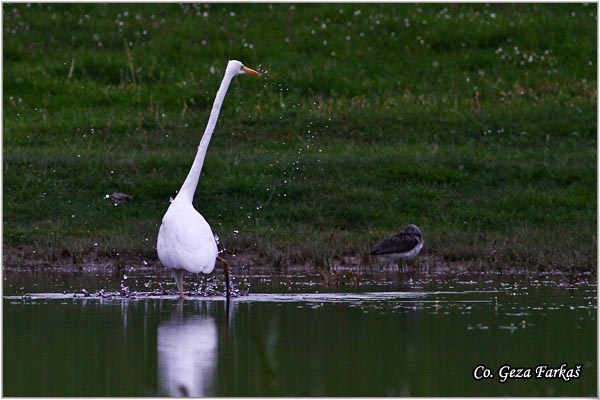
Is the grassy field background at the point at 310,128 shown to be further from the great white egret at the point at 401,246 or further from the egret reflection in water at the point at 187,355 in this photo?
the egret reflection in water at the point at 187,355

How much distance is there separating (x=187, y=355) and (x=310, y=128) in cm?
1065

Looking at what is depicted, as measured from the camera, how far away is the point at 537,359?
690 centimetres

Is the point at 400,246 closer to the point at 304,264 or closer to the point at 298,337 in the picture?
the point at 304,264

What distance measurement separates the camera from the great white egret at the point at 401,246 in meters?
11.7

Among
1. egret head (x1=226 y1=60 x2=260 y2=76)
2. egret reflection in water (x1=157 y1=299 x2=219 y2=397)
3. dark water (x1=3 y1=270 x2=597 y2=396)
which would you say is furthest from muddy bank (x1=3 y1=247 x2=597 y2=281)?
egret reflection in water (x1=157 y1=299 x2=219 y2=397)

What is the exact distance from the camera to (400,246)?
38.4 feet

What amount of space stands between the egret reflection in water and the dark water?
1cm

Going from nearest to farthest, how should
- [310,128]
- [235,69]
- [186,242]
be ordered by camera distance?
[186,242] < [235,69] < [310,128]

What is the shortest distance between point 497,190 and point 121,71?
8.14 meters

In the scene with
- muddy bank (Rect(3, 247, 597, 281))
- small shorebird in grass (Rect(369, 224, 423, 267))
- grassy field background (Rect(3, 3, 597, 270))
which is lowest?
muddy bank (Rect(3, 247, 597, 281))

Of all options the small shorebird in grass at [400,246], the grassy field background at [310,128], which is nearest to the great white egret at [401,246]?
the small shorebird in grass at [400,246]

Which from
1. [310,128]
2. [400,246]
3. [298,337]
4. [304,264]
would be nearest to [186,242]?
[298,337]

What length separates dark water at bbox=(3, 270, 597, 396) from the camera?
6.30 meters

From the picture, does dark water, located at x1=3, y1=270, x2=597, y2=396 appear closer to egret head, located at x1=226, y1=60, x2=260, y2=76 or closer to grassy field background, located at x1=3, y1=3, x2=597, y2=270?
egret head, located at x1=226, y1=60, x2=260, y2=76
